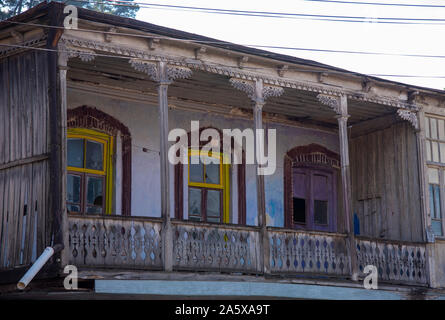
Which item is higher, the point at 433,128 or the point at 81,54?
the point at 81,54

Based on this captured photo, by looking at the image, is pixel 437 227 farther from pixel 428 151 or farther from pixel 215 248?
pixel 215 248

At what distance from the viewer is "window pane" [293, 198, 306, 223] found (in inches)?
721

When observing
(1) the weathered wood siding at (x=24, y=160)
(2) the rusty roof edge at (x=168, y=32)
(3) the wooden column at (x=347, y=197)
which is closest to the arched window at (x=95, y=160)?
(1) the weathered wood siding at (x=24, y=160)

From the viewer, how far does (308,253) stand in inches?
598

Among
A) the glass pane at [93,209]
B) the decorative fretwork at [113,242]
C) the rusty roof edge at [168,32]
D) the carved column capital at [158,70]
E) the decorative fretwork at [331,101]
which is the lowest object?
the decorative fretwork at [113,242]

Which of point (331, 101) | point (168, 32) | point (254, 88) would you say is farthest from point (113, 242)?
point (331, 101)

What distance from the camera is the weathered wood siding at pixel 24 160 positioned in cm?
1284

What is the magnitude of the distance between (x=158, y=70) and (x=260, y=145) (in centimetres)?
217

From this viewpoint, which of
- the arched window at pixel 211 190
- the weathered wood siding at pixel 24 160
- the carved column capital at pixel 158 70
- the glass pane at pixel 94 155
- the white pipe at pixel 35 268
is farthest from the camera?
the arched window at pixel 211 190

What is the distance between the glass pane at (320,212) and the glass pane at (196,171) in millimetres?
2985

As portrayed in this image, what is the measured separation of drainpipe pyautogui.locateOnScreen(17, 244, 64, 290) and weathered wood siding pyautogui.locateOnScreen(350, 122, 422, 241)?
25.9ft

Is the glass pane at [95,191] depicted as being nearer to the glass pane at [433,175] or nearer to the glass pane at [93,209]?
the glass pane at [93,209]

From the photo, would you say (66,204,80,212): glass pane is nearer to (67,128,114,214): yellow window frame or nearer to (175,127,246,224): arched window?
(67,128,114,214): yellow window frame
